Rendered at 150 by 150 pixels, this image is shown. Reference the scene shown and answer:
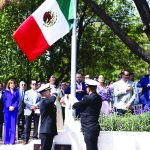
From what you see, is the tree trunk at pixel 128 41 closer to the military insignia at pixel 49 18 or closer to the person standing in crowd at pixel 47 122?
the military insignia at pixel 49 18

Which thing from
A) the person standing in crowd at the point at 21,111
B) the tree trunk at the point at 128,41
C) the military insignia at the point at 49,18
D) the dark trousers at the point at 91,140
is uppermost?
the military insignia at the point at 49,18

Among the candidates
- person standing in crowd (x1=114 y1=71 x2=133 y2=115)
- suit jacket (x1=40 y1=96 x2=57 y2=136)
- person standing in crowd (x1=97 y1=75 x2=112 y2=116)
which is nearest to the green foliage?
suit jacket (x1=40 y1=96 x2=57 y2=136)

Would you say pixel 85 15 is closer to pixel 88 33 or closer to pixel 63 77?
pixel 88 33

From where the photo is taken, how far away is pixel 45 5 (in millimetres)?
12234

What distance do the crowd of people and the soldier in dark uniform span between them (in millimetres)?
41

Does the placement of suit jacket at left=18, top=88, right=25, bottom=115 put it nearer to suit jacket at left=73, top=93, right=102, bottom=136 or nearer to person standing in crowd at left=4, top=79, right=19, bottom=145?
person standing in crowd at left=4, top=79, right=19, bottom=145

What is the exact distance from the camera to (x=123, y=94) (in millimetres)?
13109

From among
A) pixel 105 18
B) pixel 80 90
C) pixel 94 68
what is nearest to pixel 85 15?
pixel 94 68

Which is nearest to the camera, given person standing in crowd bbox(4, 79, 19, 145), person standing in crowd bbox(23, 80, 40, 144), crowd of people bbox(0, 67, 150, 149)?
crowd of people bbox(0, 67, 150, 149)

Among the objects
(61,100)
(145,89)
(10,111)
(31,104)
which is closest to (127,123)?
(61,100)

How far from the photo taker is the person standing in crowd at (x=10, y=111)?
1482 centimetres

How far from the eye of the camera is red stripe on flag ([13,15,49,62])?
479 inches

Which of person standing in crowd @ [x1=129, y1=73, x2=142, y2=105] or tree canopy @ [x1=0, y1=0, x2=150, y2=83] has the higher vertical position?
tree canopy @ [x1=0, y1=0, x2=150, y2=83]

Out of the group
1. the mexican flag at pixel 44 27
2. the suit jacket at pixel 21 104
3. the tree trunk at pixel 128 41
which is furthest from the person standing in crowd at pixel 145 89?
the suit jacket at pixel 21 104
